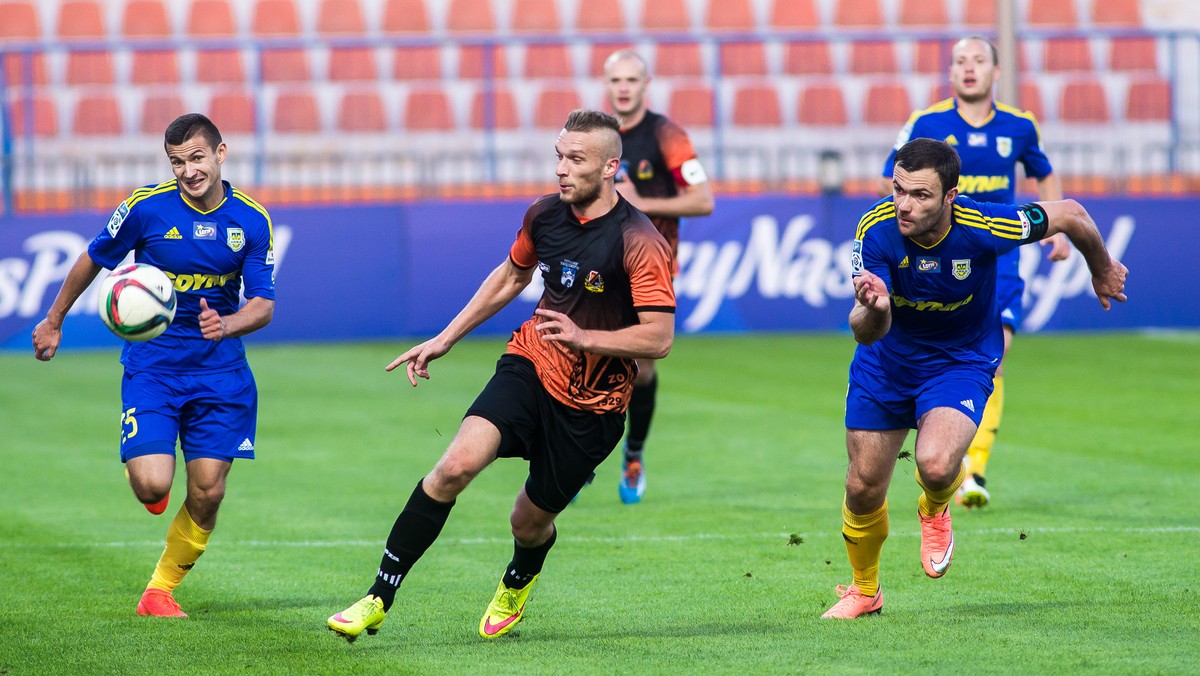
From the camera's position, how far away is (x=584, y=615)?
6512mm

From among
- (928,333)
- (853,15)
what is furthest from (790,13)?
(928,333)

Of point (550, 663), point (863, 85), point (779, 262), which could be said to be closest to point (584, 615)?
point (550, 663)

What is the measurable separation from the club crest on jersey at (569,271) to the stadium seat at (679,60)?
15428 millimetres

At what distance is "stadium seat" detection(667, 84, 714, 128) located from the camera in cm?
2108

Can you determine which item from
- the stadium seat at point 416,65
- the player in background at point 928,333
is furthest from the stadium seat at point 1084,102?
the player in background at point 928,333

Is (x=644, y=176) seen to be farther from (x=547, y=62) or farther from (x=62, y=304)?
(x=547, y=62)

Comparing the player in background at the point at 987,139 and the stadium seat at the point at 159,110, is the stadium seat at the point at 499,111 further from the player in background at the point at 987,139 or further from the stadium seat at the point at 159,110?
the player in background at the point at 987,139

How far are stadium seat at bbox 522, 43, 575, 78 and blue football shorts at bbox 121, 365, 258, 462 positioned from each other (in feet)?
51.7

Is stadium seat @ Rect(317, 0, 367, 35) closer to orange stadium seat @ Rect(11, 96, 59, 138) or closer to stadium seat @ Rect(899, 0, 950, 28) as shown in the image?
orange stadium seat @ Rect(11, 96, 59, 138)

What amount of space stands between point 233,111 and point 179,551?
15221 mm

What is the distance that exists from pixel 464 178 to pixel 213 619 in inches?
541

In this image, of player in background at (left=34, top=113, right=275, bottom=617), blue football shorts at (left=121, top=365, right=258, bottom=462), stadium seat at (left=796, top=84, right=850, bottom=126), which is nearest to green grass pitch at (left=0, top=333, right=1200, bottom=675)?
player in background at (left=34, top=113, right=275, bottom=617)

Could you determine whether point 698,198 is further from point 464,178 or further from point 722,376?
point 464,178

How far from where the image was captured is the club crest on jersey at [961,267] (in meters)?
6.30
